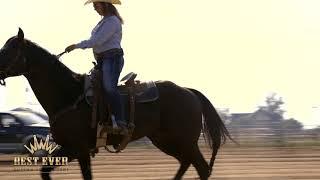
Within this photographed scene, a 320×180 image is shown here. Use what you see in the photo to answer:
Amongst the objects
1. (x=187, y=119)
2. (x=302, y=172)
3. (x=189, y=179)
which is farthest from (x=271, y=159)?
(x=187, y=119)

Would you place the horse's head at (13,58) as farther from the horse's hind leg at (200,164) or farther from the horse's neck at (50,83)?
the horse's hind leg at (200,164)

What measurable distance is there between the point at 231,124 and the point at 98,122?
2062 centimetres

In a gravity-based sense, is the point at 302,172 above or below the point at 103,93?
below

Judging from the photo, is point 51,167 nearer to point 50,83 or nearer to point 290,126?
point 50,83

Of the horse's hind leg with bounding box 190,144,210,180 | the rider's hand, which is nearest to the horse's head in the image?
the rider's hand

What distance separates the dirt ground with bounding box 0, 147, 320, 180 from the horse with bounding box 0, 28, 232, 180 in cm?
274

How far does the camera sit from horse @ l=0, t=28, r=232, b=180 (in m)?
10.6

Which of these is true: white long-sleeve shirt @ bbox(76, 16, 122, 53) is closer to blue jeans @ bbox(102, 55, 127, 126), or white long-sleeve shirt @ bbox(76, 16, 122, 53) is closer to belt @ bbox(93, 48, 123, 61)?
belt @ bbox(93, 48, 123, 61)

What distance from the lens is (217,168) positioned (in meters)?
17.8

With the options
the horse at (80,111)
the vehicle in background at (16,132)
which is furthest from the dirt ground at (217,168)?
the horse at (80,111)

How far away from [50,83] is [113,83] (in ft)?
2.92

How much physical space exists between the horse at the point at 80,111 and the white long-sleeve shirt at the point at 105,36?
0.60m

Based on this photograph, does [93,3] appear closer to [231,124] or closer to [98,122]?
[98,122]

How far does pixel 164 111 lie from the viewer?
11.7 meters
